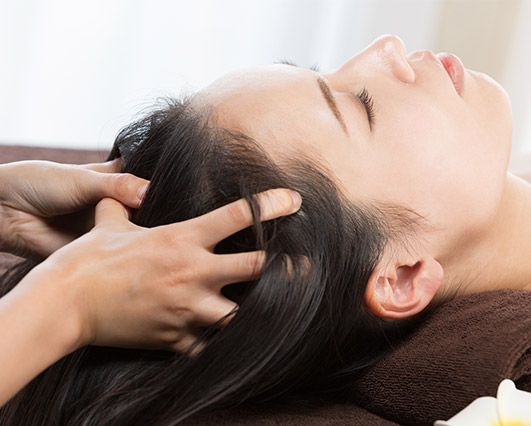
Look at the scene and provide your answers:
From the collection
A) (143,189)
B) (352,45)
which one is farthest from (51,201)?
(352,45)

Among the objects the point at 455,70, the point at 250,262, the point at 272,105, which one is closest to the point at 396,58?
the point at 455,70

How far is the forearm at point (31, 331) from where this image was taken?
0.85m

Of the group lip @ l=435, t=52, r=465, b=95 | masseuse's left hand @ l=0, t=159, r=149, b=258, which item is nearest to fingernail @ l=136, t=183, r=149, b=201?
masseuse's left hand @ l=0, t=159, r=149, b=258

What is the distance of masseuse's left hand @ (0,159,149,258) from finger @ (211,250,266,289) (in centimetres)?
32

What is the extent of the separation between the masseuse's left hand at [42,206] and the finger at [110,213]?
0.28 ft

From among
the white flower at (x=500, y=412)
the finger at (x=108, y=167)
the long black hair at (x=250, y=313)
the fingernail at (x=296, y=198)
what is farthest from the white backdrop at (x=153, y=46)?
the white flower at (x=500, y=412)

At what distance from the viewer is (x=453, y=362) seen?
3.18 ft

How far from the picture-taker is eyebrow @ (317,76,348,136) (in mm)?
1097

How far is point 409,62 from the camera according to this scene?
1248 mm

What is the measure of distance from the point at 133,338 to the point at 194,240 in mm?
164

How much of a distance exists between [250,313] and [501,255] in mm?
523

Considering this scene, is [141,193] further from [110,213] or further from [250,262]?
[250,262]

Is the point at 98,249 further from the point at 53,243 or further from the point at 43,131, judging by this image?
the point at 43,131

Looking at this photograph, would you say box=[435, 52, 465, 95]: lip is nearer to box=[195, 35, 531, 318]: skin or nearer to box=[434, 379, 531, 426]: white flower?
box=[195, 35, 531, 318]: skin
